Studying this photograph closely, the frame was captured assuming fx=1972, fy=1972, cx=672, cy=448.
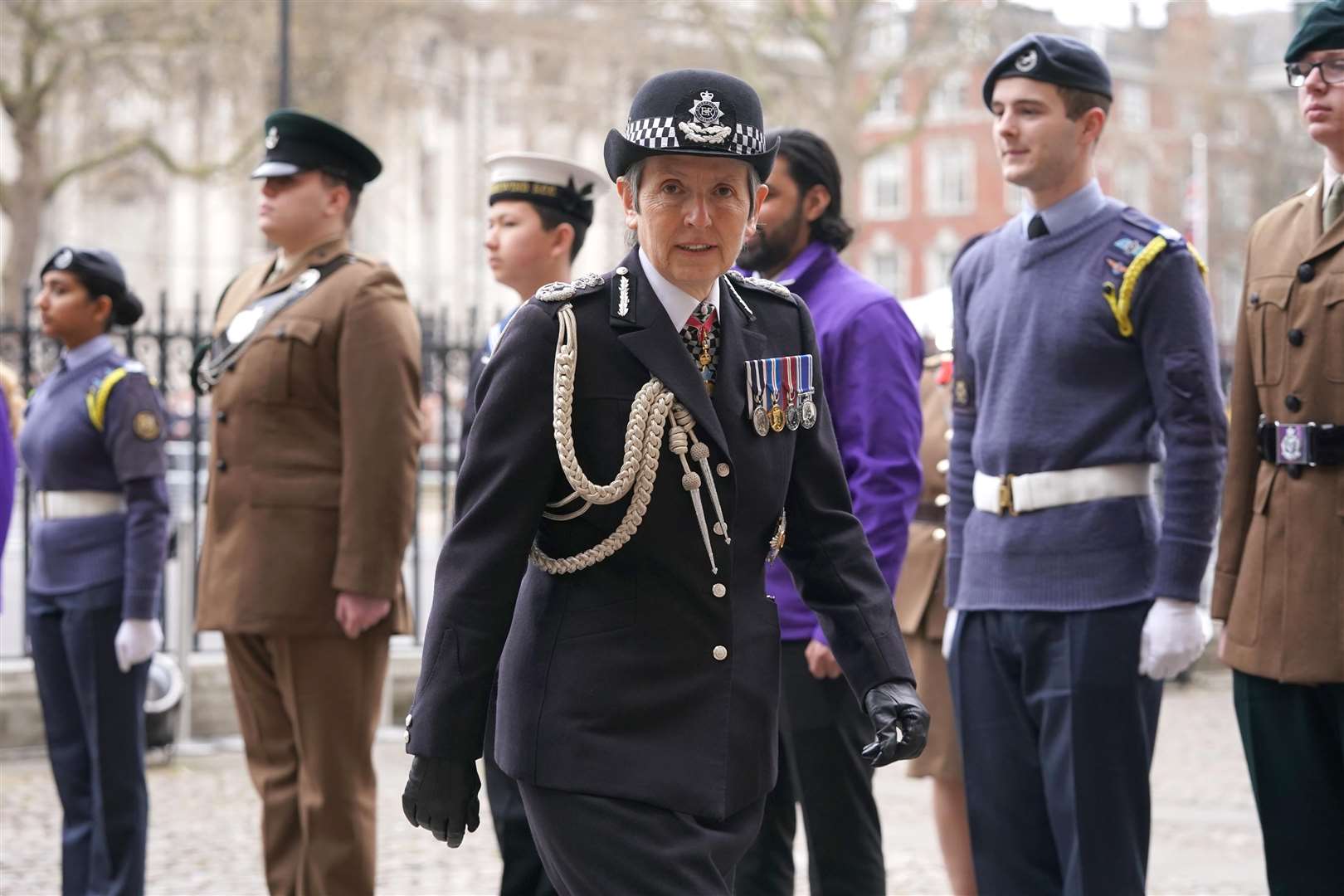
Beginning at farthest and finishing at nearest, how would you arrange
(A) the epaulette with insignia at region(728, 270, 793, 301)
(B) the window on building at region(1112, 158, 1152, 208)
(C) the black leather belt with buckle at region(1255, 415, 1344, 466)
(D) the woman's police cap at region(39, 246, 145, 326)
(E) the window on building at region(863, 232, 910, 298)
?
(E) the window on building at region(863, 232, 910, 298) < (B) the window on building at region(1112, 158, 1152, 208) < (D) the woman's police cap at region(39, 246, 145, 326) < (C) the black leather belt with buckle at region(1255, 415, 1344, 466) < (A) the epaulette with insignia at region(728, 270, 793, 301)

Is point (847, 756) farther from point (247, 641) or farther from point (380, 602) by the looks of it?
point (247, 641)

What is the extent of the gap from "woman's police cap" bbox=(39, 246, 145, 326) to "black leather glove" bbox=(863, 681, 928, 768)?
12.1 feet

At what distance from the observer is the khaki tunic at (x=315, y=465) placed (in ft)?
17.6

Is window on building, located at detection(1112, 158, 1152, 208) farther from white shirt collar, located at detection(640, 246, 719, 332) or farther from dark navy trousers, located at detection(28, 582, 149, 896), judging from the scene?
white shirt collar, located at detection(640, 246, 719, 332)

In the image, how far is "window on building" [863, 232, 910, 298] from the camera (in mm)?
65562

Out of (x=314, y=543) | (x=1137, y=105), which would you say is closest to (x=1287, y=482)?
(x=314, y=543)

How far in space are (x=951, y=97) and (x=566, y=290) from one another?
5138 cm

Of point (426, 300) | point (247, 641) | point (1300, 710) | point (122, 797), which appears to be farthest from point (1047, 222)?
point (426, 300)

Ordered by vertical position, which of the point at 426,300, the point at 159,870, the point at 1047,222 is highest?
the point at 426,300

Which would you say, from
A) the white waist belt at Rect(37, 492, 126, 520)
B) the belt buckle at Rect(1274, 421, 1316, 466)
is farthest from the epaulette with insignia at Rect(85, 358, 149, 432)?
the belt buckle at Rect(1274, 421, 1316, 466)

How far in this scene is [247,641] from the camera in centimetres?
549

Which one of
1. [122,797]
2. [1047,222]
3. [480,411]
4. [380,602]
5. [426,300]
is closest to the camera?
[480,411]

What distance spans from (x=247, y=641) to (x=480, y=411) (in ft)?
7.75

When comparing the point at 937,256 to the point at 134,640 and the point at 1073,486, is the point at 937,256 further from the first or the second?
the point at 1073,486
